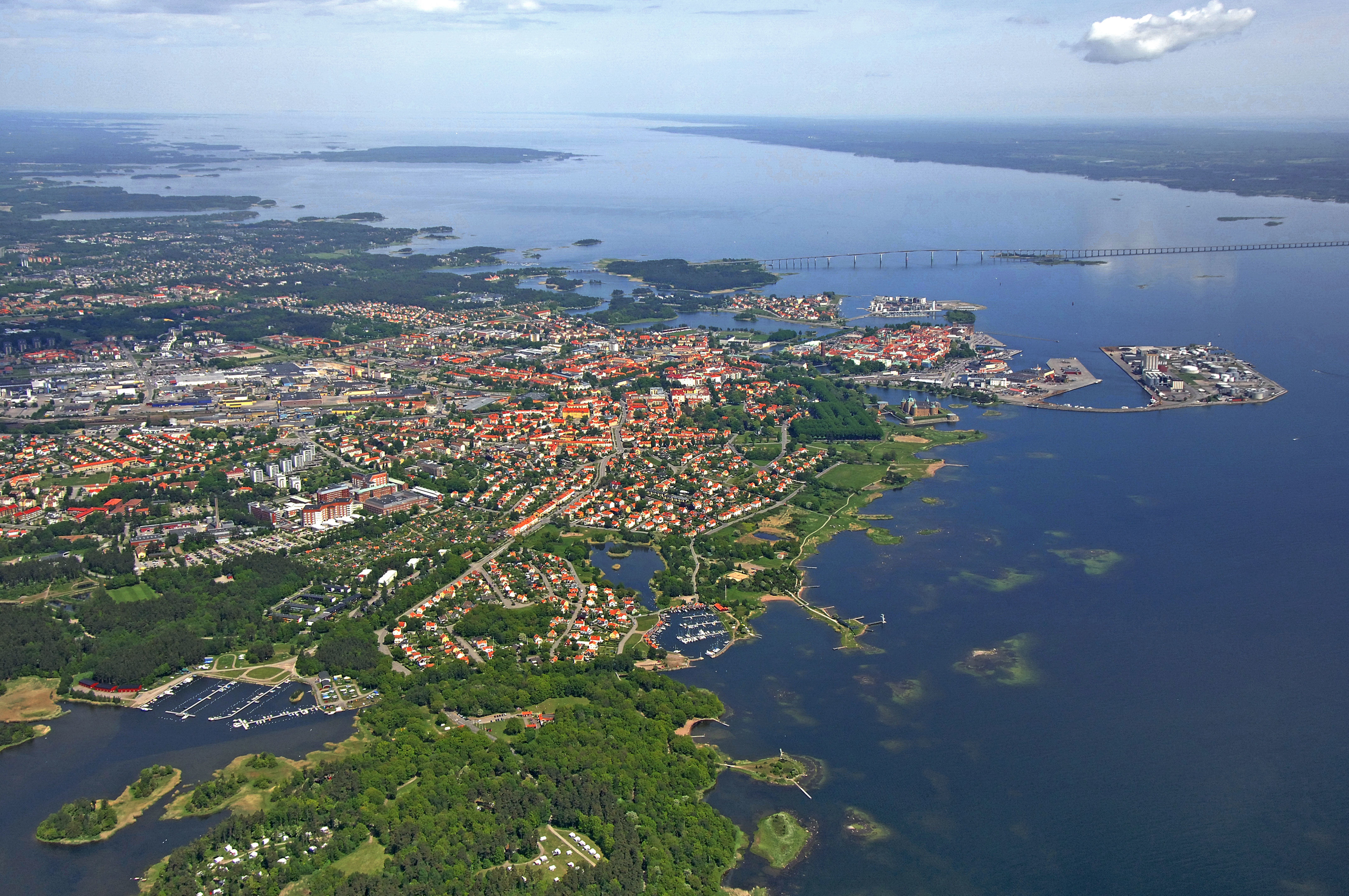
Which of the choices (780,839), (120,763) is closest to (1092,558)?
(780,839)

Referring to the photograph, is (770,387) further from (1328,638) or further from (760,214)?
(760,214)

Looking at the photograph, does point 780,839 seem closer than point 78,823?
Yes

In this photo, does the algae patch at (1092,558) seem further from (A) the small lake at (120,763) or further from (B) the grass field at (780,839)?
(A) the small lake at (120,763)

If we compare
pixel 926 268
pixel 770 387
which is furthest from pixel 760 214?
pixel 770 387

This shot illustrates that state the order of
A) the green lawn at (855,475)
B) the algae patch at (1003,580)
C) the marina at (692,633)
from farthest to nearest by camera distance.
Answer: the green lawn at (855,475)
the algae patch at (1003,580)
the marina at (692,633)

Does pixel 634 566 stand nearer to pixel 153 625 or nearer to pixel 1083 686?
pixel 153 625

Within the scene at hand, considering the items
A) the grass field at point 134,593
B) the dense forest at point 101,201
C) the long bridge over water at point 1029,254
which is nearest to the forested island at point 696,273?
the long bridge over water at point 1029,254
